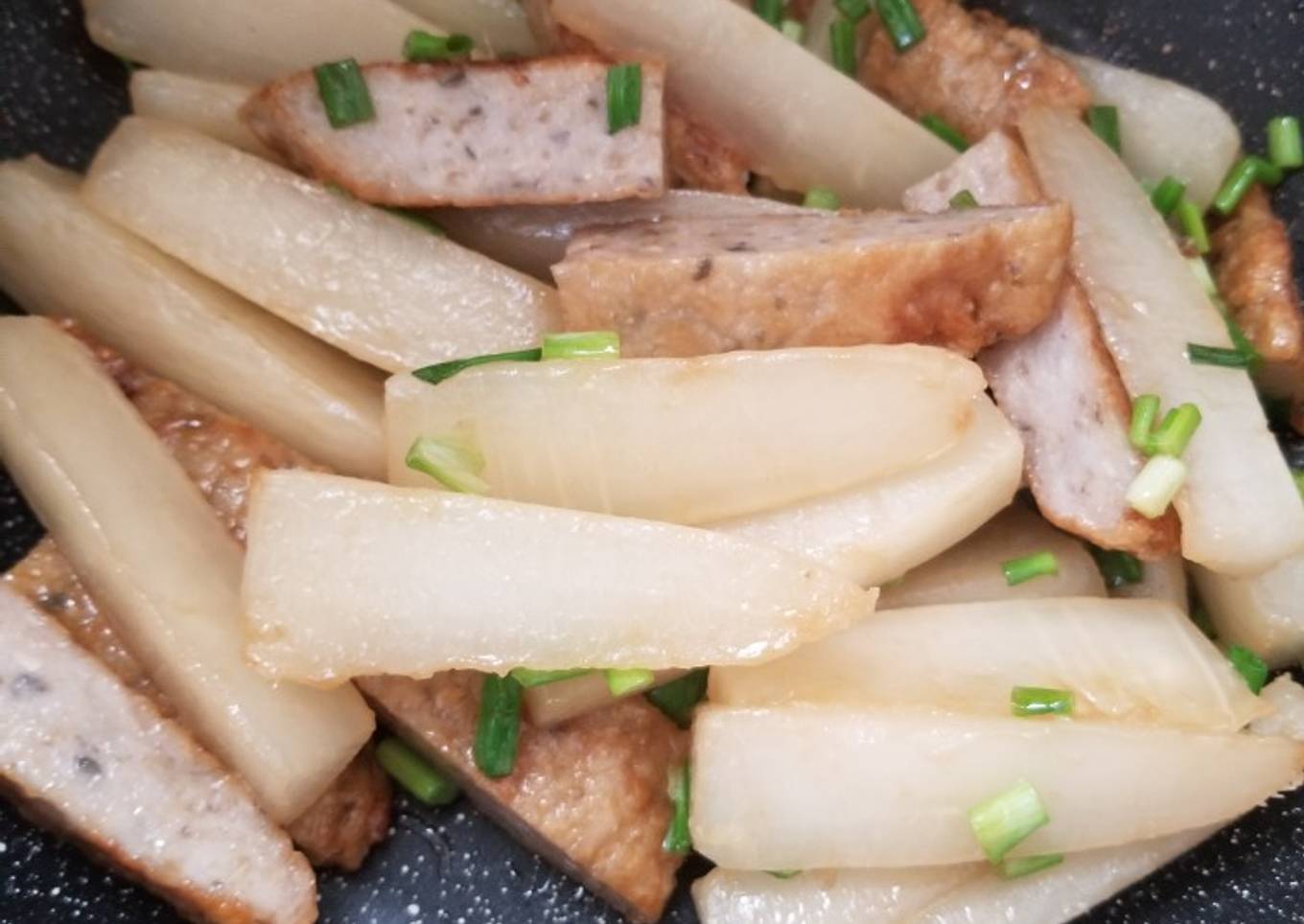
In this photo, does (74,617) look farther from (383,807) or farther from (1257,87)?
(1257,87)

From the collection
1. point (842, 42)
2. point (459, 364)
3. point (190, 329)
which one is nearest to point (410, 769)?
point (459, 364)

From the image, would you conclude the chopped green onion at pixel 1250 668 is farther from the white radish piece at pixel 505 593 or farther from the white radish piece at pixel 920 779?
the white radish piece at pixel 505 593

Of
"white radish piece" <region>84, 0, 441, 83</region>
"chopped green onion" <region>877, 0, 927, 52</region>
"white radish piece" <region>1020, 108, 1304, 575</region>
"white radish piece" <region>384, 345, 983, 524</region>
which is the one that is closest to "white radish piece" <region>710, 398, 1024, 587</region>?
"white radish piece" <region>384, 345, 983, 524</region>

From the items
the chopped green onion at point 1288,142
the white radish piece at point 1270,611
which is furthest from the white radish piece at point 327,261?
the chopped green onion at point 1288,142

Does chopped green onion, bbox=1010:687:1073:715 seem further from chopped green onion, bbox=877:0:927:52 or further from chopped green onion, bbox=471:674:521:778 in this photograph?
chopped green onion, bbox=877:0:927:52

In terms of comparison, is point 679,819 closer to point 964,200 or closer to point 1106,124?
point 964,200

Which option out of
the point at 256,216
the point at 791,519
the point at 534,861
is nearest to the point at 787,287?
the point at 791,519

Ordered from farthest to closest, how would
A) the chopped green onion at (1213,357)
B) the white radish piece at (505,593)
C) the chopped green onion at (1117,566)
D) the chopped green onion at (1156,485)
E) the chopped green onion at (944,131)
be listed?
the chopped green onion at (944,131)
the chopped green onion at (1117,566)
the chopped green onion at (1213,357)
the chopped green onion at (1156,485)
the white radish piece at (505,593)
